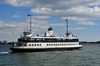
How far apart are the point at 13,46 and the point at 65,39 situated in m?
20.9

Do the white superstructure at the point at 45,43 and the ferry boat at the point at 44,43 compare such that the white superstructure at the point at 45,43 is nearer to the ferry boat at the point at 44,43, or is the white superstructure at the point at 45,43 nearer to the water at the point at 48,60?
the ferry boat at the point at 44,43

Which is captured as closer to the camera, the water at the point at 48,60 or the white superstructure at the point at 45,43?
the water at the point at 48,60

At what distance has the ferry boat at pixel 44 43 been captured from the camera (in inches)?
1940

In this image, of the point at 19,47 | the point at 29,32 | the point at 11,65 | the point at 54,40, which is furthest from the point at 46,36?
the point at 11,65

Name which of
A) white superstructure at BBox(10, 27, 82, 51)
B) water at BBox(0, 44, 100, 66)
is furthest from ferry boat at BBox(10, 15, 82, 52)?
water at BBox(0, 44, 100, 66)

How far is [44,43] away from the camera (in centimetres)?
5259

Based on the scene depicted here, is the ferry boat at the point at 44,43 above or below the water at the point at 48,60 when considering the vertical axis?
above

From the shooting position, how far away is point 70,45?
188ft

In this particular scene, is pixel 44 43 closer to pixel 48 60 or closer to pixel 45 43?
pixel 45 43

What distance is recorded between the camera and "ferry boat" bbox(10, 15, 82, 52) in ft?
162

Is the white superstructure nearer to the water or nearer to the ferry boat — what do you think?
the ferry boat

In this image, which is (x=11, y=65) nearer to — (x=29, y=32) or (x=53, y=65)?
(x=53, y=65)

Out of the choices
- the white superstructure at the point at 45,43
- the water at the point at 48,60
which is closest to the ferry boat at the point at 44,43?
the white superstructure at the point at 45,43

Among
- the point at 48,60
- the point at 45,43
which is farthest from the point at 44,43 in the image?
the point at 48,60
